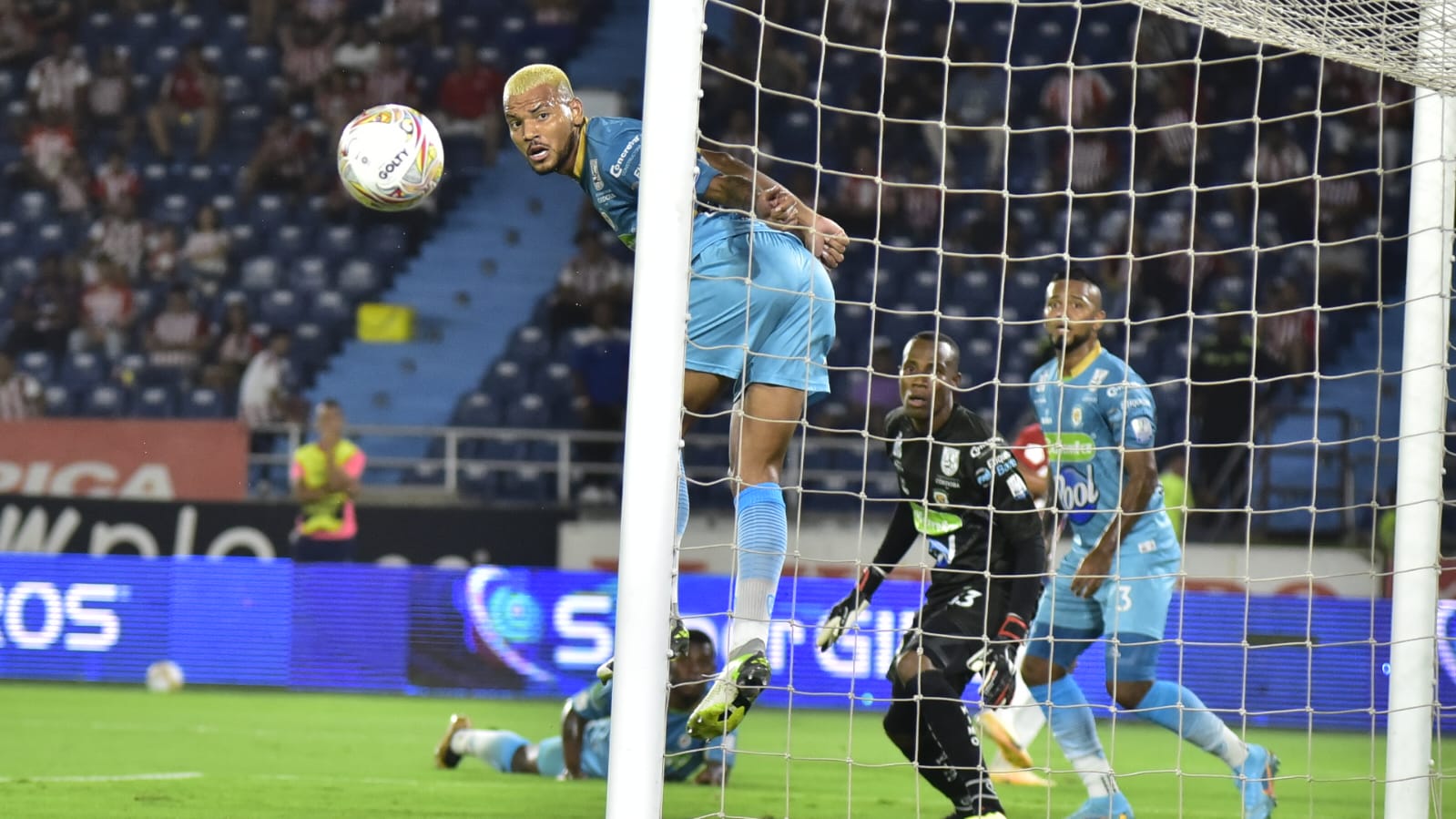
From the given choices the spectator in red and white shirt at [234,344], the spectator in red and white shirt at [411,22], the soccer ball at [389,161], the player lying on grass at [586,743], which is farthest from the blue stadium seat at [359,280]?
the soccer ball at [389,161]

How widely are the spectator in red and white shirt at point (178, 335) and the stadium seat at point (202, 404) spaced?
0.82 ft

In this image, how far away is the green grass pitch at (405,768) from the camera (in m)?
5.63

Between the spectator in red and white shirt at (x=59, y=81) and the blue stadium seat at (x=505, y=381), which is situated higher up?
the spectator in red and white shirt at (x=59, y=81)

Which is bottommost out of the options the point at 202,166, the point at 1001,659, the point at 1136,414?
the point at 1001,659

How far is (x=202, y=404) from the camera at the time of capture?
13.2m

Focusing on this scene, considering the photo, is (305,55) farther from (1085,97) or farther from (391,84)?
(1085,97)

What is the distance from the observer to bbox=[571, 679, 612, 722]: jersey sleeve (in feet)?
20.9

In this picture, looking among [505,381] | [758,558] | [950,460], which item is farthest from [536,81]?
[505,381]

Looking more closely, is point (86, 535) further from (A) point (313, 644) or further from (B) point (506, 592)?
(B) point (506, 592)

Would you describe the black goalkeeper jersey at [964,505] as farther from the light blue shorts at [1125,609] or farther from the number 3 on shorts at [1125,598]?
the number 3 on shorts at [1125,598]

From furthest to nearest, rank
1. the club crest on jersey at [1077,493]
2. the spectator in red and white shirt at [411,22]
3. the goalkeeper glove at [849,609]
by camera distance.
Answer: the spectator in red and white shirt at [411,22]
the club crest on jersey at [1077,493]
the goalkeeper glove at [849,609]

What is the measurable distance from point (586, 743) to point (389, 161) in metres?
3.04

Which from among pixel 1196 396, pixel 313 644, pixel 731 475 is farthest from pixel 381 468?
pixel 731 475

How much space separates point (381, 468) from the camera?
13.1 m
